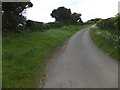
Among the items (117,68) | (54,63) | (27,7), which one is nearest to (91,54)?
(54,63)

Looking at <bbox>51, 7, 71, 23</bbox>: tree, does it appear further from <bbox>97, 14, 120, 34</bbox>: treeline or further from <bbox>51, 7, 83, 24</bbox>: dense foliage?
<bbox>97, 14, 120, 34</bbox>: treeline

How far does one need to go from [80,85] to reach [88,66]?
14.1 ft

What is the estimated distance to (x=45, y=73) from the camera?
15.7 m

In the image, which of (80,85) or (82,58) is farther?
(82,58)

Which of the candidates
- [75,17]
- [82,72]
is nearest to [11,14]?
[82,72]

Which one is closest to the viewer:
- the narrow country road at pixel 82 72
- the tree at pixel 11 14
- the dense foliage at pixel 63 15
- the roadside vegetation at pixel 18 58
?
the narrow country road at pixel 82 72

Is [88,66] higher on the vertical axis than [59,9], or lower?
lower

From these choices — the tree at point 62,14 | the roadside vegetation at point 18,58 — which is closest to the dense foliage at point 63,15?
the tree at point 62,14

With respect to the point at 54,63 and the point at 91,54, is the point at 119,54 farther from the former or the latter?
the point at 54,63

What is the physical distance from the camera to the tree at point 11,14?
1303 inches

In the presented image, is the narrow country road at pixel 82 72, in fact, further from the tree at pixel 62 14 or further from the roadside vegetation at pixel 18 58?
the tree at pixel 62 14

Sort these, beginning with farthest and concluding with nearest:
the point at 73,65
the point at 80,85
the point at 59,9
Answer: the point at 59,9 < the point at 73,65 < the point at 80,85

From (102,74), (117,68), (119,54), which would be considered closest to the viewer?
(102,74)

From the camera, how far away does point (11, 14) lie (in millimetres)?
33688
